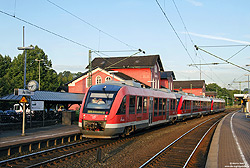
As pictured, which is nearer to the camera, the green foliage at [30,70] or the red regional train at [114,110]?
the red regional train at [114,110]

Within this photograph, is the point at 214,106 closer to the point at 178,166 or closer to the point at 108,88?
the point at 108,88

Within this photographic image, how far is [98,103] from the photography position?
47.5 ft

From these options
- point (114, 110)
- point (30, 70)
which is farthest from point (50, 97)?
point (30, 70)

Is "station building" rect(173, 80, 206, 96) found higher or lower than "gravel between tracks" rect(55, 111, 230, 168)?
higher

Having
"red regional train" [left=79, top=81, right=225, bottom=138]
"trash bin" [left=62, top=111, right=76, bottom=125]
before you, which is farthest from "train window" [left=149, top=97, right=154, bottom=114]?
"trash bin" [left=62, top=111, right=76, bottom=125]

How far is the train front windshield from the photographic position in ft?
46.6

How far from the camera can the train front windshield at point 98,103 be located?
14.2m

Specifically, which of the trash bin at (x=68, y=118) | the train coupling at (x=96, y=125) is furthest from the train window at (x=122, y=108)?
the trash bin at (x=68, y=118)

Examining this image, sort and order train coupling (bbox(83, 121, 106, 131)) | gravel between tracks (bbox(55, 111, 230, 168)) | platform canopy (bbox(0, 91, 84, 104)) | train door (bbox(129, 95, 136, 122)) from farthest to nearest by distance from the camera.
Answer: platform canopy (bbox(0, 91, 84, 104)) < train door (bbox(129, 95, 136, 122)) < train coupling (bbox(83, 121, 106, 131)) < gravel between tracks (bbox(55, 111, 230, 168))

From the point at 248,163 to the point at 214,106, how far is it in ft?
159

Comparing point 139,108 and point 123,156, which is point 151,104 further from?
point 123,156

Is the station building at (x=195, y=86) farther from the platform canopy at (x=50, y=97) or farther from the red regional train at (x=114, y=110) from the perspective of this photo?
the red regional train at (x=114, y=110)

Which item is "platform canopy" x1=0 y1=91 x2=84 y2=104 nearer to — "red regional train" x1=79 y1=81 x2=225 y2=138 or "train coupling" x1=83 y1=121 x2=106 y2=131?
"red regional train" x1=79 y1=81 x2=225 y2=138

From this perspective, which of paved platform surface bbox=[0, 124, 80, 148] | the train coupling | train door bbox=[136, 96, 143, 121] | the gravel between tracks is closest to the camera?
the gravel between tracks
